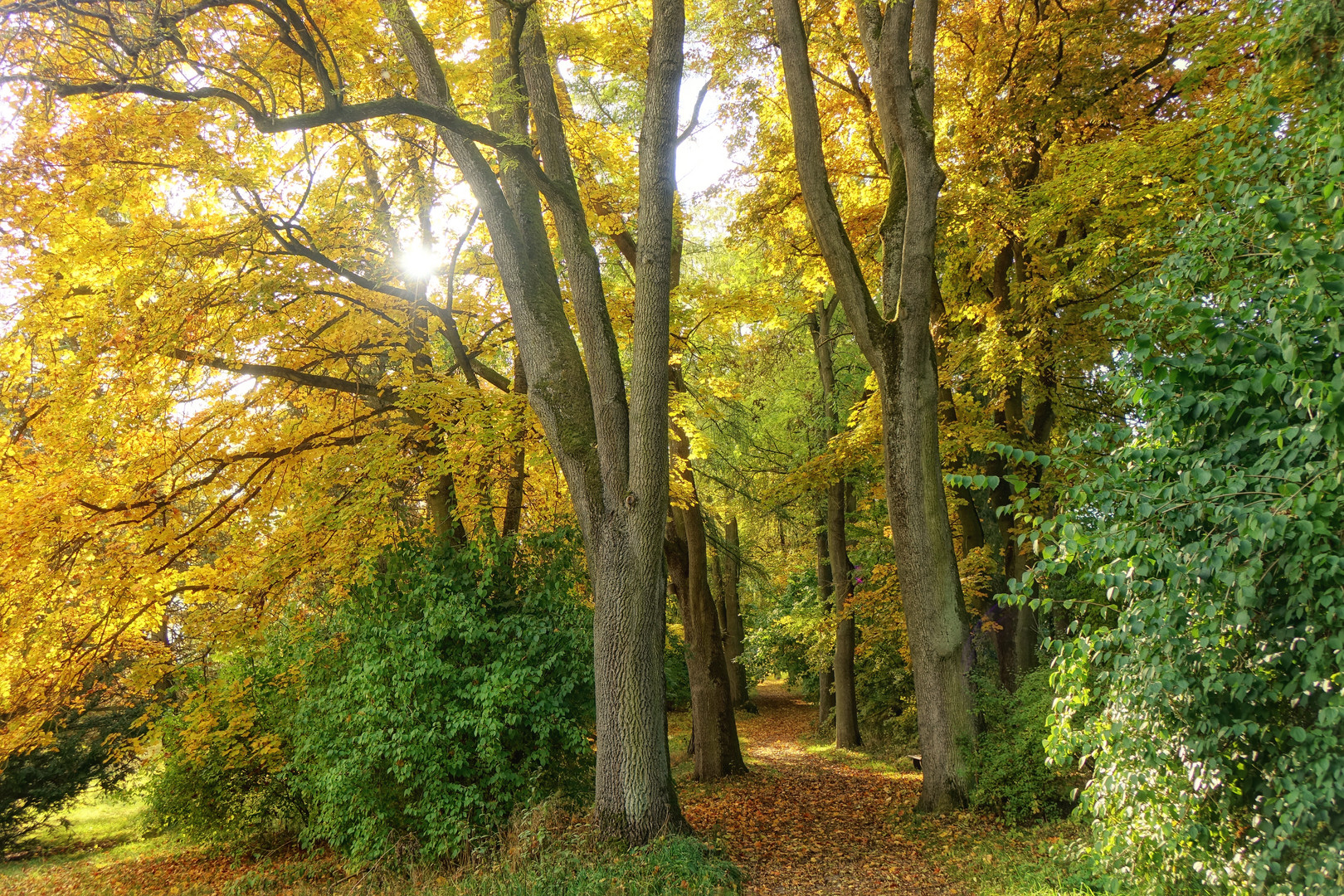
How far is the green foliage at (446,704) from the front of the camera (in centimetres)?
778

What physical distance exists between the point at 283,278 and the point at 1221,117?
9988mm

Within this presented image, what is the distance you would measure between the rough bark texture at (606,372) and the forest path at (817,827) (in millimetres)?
1101

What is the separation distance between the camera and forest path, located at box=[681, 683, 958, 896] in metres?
6.07

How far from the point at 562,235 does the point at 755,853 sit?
6173 millimetres

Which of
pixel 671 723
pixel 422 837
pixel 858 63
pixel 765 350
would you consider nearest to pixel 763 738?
pixel 671 723

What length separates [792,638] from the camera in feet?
63.8

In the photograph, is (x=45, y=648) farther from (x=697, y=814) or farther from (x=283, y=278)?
(x=697, y=814)

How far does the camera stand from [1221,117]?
6.99m

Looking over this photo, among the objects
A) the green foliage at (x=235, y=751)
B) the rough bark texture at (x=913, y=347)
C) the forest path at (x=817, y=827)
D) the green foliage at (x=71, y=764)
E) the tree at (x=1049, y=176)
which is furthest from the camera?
the green foliage at (x=71, y=764)

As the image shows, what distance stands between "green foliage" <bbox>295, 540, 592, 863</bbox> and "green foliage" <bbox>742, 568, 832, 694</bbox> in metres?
8.53

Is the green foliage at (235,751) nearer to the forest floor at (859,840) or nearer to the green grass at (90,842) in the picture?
the green grass at (90,842)

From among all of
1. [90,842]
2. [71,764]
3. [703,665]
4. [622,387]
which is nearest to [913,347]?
[622,387]

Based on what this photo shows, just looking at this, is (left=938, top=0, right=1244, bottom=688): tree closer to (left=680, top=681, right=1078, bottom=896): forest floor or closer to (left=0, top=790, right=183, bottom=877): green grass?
(left=680, top=681, right=1078, bottom=896): forest floor

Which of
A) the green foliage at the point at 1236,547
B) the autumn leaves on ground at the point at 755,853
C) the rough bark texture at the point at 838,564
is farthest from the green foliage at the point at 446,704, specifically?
the rough bark texture at the point at 838,564
